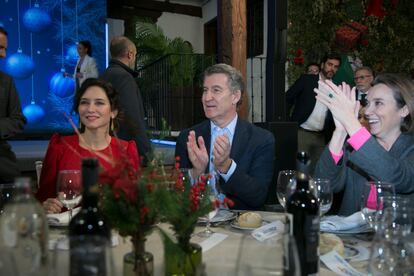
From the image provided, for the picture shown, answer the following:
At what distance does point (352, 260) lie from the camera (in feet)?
3.69

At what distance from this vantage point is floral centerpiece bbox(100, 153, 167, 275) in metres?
0.84

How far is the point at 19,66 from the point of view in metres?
7.02

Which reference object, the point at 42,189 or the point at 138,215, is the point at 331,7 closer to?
the point at 42,189

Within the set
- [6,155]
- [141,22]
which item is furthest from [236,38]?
[141,22]

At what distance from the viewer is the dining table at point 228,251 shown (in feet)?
2.18

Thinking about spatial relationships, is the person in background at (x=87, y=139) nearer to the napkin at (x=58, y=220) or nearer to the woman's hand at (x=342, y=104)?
the napkin at (x=58, y=220)

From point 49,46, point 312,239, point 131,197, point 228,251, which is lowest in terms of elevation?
point 228,251

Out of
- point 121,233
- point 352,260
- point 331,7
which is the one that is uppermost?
point 331,7

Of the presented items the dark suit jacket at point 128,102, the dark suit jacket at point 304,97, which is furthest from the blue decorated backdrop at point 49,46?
the dark suit jacket at point 304,97

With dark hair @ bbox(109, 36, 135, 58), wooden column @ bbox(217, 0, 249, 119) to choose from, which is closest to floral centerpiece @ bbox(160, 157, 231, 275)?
wooden column @ bbox(217, 0, 249, 119)

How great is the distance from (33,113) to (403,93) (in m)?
7.03

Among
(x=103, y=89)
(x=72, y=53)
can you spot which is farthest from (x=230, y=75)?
(x=72, y=53)

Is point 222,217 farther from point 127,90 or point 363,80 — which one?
point 363,80

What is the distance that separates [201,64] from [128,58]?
418 centimetres
